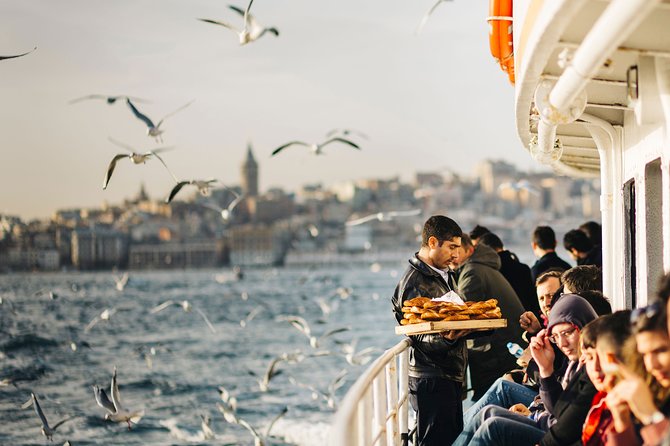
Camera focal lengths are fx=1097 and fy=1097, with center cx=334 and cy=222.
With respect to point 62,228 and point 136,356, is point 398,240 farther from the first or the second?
point 136,356

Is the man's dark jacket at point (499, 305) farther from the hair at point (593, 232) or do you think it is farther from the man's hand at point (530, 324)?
the hair at point (593, 232)

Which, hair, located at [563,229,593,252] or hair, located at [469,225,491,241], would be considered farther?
hair, located at [469,225,491,241]

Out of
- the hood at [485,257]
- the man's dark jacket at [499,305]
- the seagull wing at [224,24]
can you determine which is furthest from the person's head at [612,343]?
the seagull wing at [224,24]

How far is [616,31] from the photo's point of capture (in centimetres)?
322

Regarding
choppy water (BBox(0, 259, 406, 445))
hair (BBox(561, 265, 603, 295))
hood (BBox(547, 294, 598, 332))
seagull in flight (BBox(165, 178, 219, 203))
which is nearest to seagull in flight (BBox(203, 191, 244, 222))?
seagull in flight (BBox(165, 178, 219, 203))

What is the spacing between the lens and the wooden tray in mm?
5004

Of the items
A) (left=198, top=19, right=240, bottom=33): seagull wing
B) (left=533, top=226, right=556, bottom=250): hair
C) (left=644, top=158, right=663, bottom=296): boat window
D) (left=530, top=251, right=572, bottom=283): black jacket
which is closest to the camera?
(left=644, top=158, right=663, bottom=296): boat window

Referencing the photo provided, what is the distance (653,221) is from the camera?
505cm

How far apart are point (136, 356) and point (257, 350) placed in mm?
4963

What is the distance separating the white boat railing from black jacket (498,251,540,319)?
2391mm

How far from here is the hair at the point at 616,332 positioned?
10.9 feet

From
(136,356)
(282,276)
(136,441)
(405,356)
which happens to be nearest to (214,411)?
(136,441)

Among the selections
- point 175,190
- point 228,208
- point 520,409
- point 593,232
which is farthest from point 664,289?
point 228,208

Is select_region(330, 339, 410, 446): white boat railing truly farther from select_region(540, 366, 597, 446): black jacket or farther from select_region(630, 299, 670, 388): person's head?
select_region(630, 299, 670, 388): person's head
